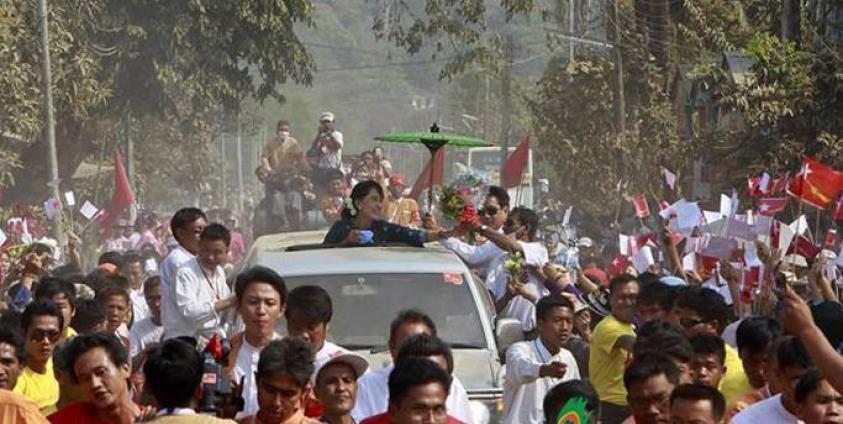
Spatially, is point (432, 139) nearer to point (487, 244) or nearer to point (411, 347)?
point (487, 244)

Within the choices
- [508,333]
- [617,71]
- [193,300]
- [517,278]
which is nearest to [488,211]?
[517,278]

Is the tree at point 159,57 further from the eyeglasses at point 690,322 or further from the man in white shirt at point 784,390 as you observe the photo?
the man in white shirt at point 784,390

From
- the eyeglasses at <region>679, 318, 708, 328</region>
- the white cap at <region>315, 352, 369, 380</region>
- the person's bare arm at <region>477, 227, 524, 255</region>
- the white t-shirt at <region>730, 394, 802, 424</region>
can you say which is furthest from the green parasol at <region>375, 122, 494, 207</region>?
the white t-shirt at <region>730, 394, 802, 424</region>

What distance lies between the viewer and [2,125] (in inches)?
1230

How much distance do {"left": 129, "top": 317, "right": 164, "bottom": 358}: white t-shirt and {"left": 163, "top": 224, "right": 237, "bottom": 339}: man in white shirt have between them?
1068mm

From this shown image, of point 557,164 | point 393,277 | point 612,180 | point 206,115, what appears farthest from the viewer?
point 206,115

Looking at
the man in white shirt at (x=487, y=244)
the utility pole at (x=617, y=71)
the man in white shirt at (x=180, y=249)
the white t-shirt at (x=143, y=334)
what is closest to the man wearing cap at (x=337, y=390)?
the man in white shirt at (x=180, y=249)

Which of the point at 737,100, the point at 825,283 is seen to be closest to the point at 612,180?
the point at 737,100

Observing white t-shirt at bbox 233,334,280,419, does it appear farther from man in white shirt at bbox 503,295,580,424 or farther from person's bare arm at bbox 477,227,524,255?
person's bare arm at bbox 477,227,524,255

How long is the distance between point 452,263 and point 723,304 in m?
1.97

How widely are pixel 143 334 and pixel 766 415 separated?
17.5ft

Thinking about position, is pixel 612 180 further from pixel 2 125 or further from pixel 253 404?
pixel 253 404

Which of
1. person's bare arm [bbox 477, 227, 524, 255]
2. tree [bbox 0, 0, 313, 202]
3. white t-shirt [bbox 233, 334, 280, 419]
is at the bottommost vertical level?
white t-shirt [bbox 233, 334, 280, 419]

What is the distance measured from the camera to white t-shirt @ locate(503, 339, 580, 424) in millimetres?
10141
